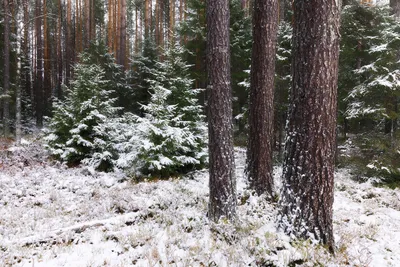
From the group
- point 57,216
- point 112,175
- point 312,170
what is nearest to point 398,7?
point 312,170

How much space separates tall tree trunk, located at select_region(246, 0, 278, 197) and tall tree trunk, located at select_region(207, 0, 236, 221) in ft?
5.28

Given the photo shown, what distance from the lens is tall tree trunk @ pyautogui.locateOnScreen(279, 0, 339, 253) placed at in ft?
11.6

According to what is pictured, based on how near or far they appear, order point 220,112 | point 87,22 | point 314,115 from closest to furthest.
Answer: point 314,115 → point 220,112 → point 87,22

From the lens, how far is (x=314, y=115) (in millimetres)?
3590

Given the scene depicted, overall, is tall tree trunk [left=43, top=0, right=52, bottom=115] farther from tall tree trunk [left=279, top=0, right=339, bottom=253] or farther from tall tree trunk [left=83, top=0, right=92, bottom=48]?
tall tree trunk [left=279, top=0, right=339, bottom=253]

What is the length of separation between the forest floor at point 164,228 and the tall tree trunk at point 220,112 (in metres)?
0.52

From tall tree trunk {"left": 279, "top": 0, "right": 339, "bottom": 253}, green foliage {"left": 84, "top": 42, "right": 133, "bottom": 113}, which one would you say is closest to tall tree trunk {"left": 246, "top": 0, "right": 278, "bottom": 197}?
tall tree trunk {"left": 279, "top": 0, "right": 339, "bottom": 253}

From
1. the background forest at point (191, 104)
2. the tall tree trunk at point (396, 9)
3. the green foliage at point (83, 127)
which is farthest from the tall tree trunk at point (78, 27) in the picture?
the tall tree trunk at point (396, 9)

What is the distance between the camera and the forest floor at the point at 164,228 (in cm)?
356

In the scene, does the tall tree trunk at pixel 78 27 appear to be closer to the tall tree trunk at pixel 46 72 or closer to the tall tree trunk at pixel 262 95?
the tall tree trunk at pixel 46 72

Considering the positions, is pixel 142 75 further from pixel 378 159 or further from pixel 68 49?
pixel 68 49

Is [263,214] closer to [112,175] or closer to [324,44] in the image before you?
[324,44]

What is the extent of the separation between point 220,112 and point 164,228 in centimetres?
238

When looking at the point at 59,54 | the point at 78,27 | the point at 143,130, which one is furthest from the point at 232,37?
the point at 59,54
